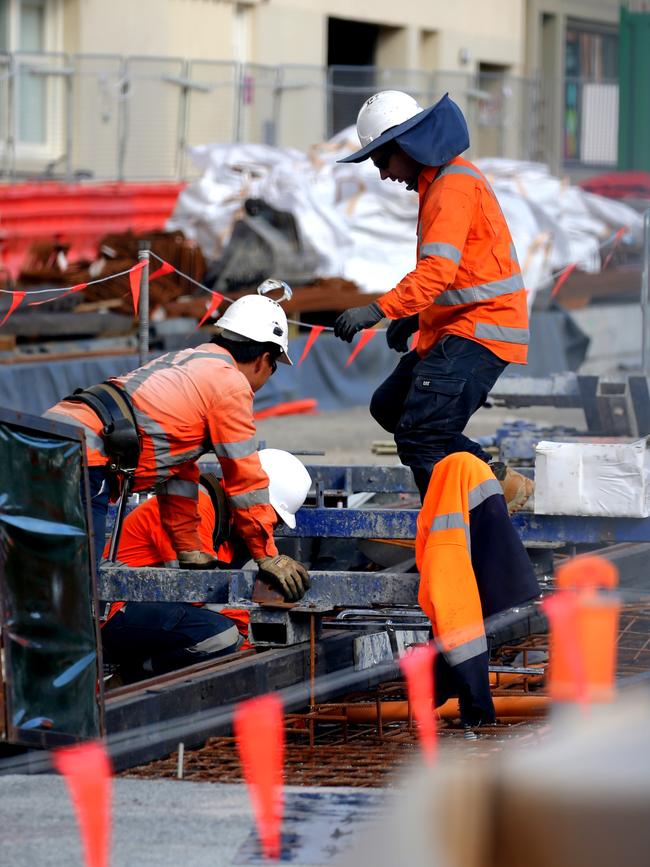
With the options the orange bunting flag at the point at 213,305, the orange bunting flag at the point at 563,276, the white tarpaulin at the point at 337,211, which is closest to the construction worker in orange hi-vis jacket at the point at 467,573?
the orange bunting flag at the point at 213,305

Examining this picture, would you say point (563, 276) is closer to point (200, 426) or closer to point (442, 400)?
point (442, 400)

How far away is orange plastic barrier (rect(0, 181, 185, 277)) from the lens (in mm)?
18406

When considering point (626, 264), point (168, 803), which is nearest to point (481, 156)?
point (626, 264)

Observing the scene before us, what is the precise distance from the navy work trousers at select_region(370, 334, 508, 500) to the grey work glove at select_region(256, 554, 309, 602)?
2.49ft

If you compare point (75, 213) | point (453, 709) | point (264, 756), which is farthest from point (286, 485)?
point (75, 213)

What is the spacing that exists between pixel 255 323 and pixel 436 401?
2.53 feet

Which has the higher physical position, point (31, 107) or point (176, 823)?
point (31, 107)

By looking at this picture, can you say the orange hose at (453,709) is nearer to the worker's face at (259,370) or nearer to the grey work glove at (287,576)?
the grey work glove at (287,576)

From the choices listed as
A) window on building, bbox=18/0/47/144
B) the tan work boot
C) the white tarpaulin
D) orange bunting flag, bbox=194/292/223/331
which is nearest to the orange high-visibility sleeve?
the tan work boot

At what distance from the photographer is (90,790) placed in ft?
15.4

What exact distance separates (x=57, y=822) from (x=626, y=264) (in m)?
19.5

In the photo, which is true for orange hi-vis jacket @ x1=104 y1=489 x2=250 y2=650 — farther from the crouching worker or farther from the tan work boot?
the tan work boot

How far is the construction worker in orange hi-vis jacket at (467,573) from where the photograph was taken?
5430 mm

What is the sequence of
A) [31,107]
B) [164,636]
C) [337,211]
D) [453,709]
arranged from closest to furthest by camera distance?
[453,709] < [164,636] < [337,211] < [31,107]
